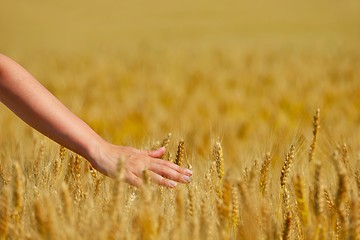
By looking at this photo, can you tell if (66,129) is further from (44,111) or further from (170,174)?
(170,174)

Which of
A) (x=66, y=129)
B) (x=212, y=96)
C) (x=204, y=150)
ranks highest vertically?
(x=212, y=96)

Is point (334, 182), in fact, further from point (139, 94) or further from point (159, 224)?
point (139, 94)

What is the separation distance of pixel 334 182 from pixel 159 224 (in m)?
0.54

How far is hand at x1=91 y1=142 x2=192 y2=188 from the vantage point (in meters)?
1.25

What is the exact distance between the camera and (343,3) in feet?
90.2

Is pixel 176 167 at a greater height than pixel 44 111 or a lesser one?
lesser

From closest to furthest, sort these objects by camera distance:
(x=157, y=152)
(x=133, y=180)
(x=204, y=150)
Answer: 1. (x=133, y=180)
2. (x=157, y=152)
3. (x=204, y=150)

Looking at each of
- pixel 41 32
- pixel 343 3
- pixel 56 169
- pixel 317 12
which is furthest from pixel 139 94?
pixel 343 3

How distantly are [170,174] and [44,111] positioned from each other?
1.02ft

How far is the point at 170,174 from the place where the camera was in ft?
4.16

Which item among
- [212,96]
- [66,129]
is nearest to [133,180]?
[66,129]

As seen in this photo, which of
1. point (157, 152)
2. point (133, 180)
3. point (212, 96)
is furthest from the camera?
point (212, 96)

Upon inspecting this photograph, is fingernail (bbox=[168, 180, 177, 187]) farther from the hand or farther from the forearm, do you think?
the forearm

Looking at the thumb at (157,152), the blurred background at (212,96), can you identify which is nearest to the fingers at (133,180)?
the thumb at (157,152)
